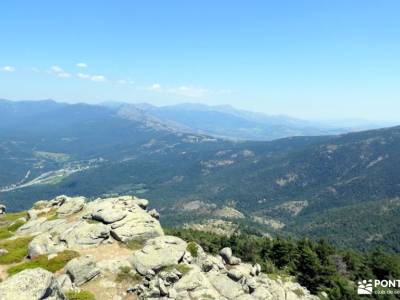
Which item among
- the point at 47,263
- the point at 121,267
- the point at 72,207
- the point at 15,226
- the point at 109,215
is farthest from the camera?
the point at 15,226

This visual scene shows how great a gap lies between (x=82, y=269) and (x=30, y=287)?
1570 cm

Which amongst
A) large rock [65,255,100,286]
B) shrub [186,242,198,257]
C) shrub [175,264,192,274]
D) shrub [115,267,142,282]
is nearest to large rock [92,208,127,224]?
shrub [186,242,198,257]

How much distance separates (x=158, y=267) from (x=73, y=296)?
43.3ft

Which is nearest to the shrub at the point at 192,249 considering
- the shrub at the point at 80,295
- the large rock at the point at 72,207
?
the shrub at the point at 80,295

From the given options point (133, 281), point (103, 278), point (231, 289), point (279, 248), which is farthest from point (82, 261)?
point (279, 248)

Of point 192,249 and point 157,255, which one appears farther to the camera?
point 192,249

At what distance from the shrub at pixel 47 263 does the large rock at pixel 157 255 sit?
30.4 feet

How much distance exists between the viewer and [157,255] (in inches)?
2267

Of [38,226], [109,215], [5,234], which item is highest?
[109,215]

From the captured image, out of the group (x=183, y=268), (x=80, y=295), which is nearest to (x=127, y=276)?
(x=183, y=268)

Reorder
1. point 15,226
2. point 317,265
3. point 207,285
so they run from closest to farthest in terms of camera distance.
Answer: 1. point 207,285
2. point 317,265
3. point 15,226

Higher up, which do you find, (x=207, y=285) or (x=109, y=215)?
(x=109, y=215)

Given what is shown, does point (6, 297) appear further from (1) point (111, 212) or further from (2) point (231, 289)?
(1) point (111, 212)

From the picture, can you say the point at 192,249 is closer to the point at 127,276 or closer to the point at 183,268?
the point at 183,268
